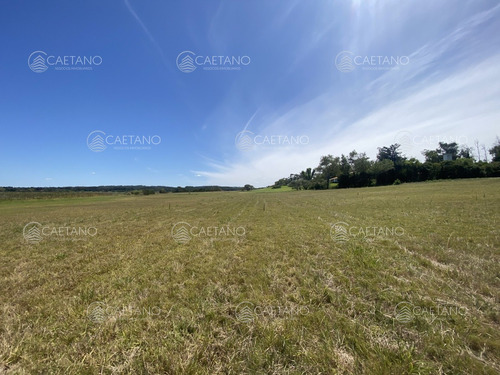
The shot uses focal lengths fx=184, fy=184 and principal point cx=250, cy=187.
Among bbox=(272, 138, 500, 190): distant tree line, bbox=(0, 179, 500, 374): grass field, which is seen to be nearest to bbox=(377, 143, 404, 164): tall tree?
bbox=(272, 138, 500, 190): distant tree line

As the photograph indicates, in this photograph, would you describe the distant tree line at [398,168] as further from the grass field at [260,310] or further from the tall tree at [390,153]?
the grass field at [260,310]

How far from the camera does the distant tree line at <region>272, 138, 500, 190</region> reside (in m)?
61.6

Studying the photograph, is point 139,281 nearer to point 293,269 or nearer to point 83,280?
point 83,280

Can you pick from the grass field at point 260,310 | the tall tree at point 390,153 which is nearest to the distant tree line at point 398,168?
the tall tree at point 390,153

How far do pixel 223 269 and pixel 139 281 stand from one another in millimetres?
2427

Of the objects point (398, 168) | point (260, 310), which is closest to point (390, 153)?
point (398, 168)

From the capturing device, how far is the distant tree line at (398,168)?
61.6 m

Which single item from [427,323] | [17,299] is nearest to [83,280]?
[17,299]

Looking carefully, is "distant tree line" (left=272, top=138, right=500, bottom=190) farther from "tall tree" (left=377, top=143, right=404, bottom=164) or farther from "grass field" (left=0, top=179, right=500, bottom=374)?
"grass field" (left=0, top=179, right=500, bottom=374)

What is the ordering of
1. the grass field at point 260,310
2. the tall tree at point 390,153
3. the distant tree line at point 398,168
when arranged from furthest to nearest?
the tall tree at point 390,153, the distant tree line at point 398,168, the grass field at point 260,310

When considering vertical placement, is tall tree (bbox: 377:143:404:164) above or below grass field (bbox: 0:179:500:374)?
above

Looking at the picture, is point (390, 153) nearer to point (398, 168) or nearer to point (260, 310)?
point (398, 168)

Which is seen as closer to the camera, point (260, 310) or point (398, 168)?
point (260, 310)

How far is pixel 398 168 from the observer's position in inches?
2896
